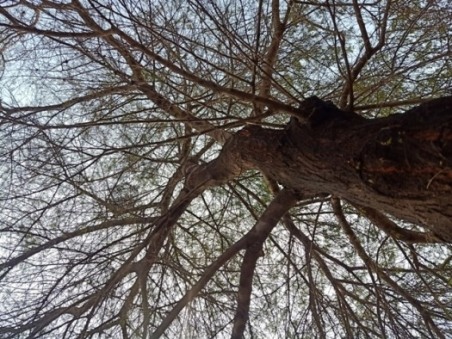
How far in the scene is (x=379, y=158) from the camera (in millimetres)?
1199

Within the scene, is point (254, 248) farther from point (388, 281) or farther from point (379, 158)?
point (379, 158)

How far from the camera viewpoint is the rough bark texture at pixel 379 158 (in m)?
1.09

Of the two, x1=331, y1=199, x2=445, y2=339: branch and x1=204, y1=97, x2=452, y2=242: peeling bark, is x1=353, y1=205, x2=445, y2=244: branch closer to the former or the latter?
x1=331, y1=199, x2=445, y2=339: branch

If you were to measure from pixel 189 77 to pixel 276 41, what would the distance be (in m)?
0.81

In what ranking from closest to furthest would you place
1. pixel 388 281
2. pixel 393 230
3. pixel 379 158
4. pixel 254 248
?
pixel 379 158
pixel 393 230
pixel 254 248
pixel 388 281

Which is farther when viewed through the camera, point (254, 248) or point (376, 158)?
point (254, 248)

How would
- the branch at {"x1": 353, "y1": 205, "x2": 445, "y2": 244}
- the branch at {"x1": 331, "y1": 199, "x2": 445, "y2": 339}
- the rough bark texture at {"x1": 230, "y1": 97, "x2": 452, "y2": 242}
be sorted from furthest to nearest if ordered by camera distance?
the branch at {"x1": 331, "y1": 199, "x2": 445, "y2": 339} < the branch at {"x1": 353, "y1": 205, "x2": 445, "y2": 244} < the rough bark texture at {"x1": 230, "y1": 97, "x2": 452, "y2": 242}

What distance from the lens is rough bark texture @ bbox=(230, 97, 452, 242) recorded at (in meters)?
1.09

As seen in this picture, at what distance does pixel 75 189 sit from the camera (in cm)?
257

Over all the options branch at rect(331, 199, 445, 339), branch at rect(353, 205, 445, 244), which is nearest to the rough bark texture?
branch at rect(353, 205, 445, 244)

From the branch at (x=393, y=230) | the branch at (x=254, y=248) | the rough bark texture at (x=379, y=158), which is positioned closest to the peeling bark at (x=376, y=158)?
the rough bark texture at (x=379, y=158)

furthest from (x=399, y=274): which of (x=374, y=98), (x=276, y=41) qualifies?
(x=276, y=41)

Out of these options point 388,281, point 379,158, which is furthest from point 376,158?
point 388,281

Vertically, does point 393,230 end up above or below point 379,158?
above
